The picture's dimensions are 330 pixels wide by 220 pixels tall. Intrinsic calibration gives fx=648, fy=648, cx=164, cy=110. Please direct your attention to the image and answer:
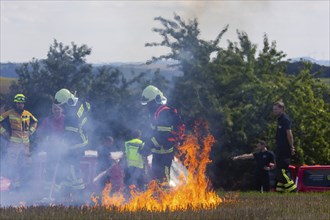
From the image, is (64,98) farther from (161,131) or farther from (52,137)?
(161,131)

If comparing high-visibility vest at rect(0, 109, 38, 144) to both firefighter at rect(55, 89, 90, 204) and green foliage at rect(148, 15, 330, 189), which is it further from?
green foliage at rect(148, 15, 330, 189)

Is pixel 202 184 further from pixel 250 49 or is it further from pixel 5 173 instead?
pixel 250 49

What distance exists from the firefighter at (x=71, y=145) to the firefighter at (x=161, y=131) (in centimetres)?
119

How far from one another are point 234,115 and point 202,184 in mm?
6875

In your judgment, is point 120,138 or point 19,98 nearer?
point 19,98

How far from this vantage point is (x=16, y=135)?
1402 cm

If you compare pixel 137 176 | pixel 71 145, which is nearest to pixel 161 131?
pixel 137 176

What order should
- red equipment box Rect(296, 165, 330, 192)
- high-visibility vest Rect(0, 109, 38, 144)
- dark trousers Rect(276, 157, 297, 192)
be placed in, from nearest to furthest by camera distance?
1. dark trousers Rect(276, 157, 297, 192)
2. red equipment box Rect(296, 165, 330, 192)
3. high-visibility vest Rect(0, 109, 38, 144)

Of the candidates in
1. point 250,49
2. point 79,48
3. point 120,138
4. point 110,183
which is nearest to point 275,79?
point 250,49

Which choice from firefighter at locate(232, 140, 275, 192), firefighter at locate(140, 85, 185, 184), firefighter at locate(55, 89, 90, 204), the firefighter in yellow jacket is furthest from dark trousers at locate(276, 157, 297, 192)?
the firefighter in yellow jacket

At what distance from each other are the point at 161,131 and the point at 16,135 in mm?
4163

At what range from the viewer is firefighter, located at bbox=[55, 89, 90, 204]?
38.1 feet

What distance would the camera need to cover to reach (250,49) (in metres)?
19.8

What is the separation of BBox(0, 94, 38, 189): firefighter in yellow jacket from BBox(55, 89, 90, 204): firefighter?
2421mm
